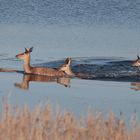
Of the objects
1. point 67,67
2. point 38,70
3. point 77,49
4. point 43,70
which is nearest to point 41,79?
point 43,70

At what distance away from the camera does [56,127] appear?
30.4 feet

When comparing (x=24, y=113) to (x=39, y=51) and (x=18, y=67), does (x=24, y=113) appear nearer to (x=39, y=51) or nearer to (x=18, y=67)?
(x=18, y=67)

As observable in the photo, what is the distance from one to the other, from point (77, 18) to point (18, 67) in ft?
30.3

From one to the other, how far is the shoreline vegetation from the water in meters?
1.92

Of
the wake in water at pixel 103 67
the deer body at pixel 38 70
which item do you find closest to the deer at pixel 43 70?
the deer body at pixel 38 70

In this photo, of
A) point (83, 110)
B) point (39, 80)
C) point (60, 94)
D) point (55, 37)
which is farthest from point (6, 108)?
point (55, 37)

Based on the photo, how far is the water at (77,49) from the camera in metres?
14.4

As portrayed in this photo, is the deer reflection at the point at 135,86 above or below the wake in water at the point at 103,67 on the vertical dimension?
below

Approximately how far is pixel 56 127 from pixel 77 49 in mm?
12657

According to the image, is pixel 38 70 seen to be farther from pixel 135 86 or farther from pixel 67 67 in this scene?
pixel 135 86

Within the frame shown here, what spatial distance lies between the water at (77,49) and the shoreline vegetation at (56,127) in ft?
6.31

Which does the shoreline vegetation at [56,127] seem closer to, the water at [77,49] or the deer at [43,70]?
the water at [77,49]

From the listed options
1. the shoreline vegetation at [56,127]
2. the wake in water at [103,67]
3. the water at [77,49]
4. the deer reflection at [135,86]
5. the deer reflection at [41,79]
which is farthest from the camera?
the wake in water at [103,67]

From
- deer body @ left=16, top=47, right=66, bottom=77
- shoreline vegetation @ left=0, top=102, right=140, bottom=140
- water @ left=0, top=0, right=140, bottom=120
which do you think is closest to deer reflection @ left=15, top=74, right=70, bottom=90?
water @ left=0, top=0, right=140, bottom=120
